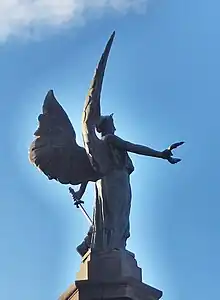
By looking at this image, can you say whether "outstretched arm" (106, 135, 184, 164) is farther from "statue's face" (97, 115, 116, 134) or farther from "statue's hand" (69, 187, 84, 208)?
"statue's hand" (69, 187, 84, 208)

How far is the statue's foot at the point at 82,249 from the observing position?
13.3m

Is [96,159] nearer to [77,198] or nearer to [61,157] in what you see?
[61,157]

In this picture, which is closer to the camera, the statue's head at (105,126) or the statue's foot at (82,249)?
the statue's foot at (82,249)

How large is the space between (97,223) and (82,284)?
1.17 metres

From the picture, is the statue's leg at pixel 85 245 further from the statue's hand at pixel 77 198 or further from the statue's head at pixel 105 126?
the statue's head at pixel 105 126

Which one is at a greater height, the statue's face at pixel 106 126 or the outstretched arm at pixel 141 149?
the statue's face at pixel 106 126

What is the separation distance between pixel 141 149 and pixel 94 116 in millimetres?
1080

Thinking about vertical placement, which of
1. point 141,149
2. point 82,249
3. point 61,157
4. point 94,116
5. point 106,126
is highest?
point 94,116

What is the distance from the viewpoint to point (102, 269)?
1263cm

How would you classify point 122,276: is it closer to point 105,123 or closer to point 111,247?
point 111,247

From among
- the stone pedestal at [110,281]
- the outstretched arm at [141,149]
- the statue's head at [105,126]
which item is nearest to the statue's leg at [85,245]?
A: the stone pedestal at [110,281]

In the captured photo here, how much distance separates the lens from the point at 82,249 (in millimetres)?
13375

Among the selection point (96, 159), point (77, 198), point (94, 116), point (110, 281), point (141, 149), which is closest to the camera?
point (110, 281)

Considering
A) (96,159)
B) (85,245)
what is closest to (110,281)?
(85,245)
